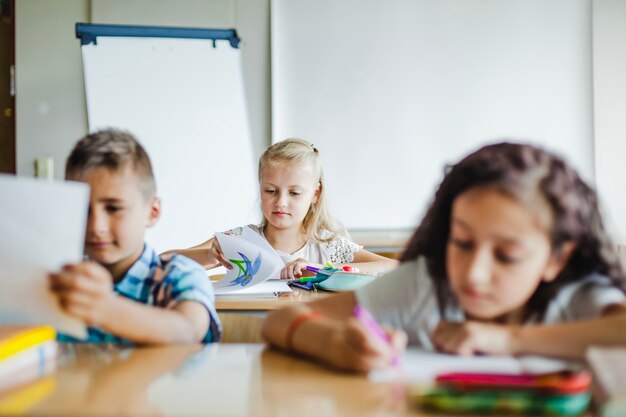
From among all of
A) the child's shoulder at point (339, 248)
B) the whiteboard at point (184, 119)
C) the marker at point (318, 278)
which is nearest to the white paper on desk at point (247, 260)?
A: the marker at point (318, 278)

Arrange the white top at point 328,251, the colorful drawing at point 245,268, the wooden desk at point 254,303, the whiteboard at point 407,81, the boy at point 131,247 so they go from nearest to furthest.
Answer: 1. the boy at point 131,247
2. the wooden desk at point 254,303
3. the colorful drawing at point 245,268
4. the white top at point 328,251
5. the whiteboard at point 407,81

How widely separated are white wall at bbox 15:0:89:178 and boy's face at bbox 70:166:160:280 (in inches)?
115

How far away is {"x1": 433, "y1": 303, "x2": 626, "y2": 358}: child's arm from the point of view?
96 centimetres

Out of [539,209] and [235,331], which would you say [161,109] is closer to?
[235,331]

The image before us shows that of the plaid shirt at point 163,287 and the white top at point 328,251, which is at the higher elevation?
the plaid shirt at point 163,287

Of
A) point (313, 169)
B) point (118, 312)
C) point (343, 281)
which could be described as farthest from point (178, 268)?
point (313, 169)

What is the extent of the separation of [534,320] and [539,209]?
0.20m

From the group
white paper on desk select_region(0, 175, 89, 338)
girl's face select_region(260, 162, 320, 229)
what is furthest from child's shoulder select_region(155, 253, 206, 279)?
girl's face select_region(260, 162, 320, 229)

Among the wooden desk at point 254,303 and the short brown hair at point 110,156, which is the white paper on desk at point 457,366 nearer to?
the short brown hair at point 110,156

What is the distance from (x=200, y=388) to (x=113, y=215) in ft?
1.67

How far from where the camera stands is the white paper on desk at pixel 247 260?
6.32 ft

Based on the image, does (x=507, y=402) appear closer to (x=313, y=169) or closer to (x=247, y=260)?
(x=247, y=260)

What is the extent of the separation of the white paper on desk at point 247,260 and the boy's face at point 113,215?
24.4 inches

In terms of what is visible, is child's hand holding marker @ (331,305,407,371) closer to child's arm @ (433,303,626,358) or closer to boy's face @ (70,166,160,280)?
child's arm @ (433,303,626,358)
